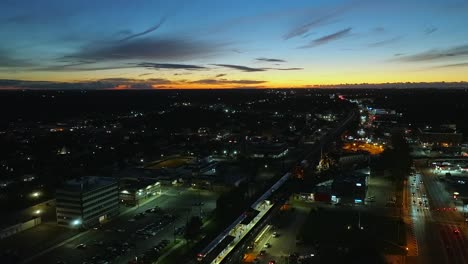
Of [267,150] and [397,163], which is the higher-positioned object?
[397,163]

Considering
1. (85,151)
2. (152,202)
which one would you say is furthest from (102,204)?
(85,151)

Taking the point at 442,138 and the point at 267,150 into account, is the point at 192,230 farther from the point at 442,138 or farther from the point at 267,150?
the point at 442,138

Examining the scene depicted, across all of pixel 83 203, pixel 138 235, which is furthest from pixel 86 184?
pixel 138 235

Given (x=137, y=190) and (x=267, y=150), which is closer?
(x=137, y=190)

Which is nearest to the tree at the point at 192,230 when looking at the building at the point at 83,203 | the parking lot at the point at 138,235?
the parking lot at the point at 138,235

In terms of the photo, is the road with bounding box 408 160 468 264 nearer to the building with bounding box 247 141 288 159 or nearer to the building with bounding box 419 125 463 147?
the building with bounding box 247 141 288 159

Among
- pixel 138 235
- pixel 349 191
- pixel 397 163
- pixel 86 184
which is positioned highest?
pixel 86 184

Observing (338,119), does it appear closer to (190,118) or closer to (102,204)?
(190,118)
